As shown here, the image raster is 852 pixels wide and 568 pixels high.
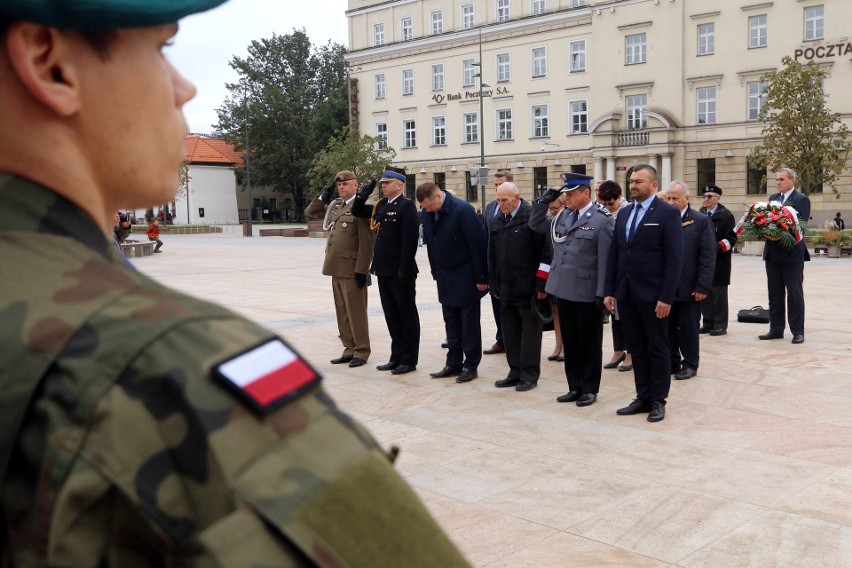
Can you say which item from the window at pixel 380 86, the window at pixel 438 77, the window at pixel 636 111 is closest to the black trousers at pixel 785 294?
the window at pixel 636 111

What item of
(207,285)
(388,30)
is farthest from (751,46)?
(207,285)

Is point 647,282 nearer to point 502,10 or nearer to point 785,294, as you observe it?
point 785,294

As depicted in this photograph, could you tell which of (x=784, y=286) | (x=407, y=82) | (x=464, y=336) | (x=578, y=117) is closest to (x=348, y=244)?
(x=464, y=336)

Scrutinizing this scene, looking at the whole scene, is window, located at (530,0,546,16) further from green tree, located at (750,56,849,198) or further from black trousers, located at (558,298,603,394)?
black trousers, located at (558,298,603,394)

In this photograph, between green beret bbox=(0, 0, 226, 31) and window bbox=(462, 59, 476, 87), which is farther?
window bbox=(462, 59, 476, 87)

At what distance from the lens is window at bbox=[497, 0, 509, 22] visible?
173 feet

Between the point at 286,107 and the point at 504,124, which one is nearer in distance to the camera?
the point at 504,124

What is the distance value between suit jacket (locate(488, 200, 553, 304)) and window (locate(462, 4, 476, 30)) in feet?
159

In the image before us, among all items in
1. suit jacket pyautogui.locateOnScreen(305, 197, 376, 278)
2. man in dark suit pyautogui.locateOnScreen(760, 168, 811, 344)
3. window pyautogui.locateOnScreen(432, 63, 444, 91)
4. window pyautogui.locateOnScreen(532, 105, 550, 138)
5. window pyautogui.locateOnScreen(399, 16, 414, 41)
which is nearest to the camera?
suit jacket pyautogui.locateOnScreen(305, 197, 376, 278)

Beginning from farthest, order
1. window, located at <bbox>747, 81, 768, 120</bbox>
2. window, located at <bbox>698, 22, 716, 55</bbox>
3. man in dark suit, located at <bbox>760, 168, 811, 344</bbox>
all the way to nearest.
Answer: window, located at <bbox>698, 22, 716, 55</bbox> → window, located at <bbox>747, 81, 768, 120</bbox> → man in dark suit, located at <bbox>760, 168, 811, 344</bbox>

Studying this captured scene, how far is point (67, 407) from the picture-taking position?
72 cm

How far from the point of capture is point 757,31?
43.2 metres

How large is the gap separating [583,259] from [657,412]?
1.56 m

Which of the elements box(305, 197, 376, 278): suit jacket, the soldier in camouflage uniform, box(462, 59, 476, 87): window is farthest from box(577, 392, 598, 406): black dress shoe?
box(462, 59, 476, 87): window
